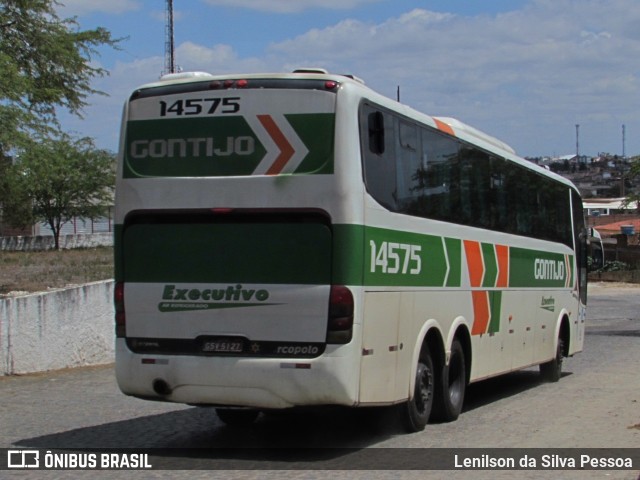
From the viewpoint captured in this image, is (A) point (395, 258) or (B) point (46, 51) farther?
(B) point (46, 51)

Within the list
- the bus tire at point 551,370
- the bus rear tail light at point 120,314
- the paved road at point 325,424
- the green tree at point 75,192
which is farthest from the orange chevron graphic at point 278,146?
the green tree at point 75,192

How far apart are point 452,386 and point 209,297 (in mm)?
3746

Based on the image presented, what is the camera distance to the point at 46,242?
54344mm

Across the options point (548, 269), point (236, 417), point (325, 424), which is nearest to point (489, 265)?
point (325, 424)

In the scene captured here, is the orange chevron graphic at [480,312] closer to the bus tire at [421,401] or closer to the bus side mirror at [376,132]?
the bus tire at [421,401]

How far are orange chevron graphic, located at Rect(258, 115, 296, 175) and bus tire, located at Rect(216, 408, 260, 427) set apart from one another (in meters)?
3.37

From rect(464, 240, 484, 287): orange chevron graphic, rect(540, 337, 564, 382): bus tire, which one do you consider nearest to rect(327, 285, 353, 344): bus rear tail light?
rect(464, 240, 484, 287): orange chevron graphic

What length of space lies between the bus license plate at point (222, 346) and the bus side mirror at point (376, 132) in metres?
2.22

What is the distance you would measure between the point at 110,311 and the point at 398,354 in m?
9.33

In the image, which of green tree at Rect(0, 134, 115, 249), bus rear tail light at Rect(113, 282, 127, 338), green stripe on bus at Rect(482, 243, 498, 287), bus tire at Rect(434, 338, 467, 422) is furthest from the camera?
green tree at Rect(0, 134, 115, 249)

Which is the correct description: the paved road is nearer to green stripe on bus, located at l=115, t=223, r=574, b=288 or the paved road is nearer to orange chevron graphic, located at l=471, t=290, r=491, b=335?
orange chevron graphic, located at l=471, t=290, r=491, b=335

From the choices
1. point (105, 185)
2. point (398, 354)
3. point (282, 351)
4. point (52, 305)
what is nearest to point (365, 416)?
point (398, 354)

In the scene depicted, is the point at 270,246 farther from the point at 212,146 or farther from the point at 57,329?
the point at 57,329

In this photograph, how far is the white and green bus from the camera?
926 centimetres
